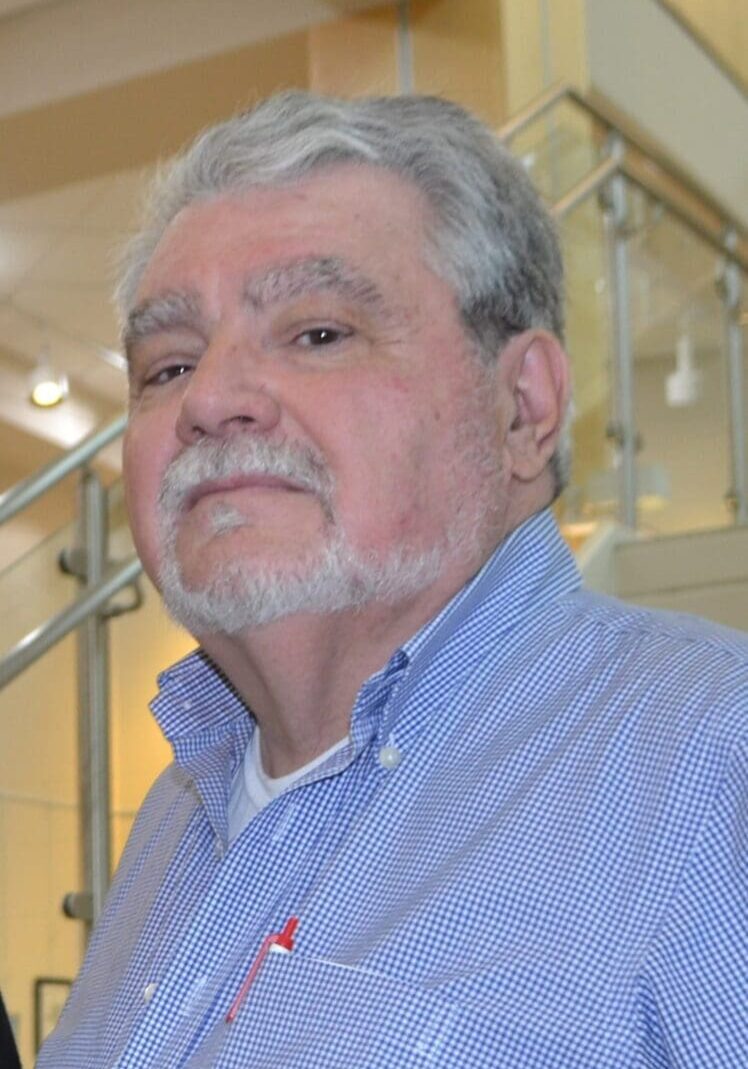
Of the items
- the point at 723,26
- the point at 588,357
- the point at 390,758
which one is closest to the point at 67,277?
the point at 723,26

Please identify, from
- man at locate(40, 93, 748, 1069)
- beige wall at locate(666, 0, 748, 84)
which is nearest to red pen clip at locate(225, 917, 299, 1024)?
man at locate(40, 93, 748, 1069)

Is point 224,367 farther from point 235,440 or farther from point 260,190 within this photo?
point 260,190

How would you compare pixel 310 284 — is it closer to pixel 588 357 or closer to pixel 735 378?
pixel 588 357

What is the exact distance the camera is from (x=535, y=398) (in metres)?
1.52

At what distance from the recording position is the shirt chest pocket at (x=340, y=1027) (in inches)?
41.5

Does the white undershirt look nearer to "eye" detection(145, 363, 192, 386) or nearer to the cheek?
the cheek

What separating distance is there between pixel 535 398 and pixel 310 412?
248 millimetres

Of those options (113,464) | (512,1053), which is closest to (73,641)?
(113,464)

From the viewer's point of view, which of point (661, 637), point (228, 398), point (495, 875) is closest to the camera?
point (495, 875)

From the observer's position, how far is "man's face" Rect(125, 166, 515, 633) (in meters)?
1.35

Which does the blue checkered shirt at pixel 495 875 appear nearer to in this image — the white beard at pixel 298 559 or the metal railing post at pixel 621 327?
the white beard at pixel 298 559

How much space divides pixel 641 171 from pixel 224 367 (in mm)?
4318

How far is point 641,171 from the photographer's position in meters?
5.46

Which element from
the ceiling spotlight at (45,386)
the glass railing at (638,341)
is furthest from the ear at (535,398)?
the ceiling spotlight at (45,386)
